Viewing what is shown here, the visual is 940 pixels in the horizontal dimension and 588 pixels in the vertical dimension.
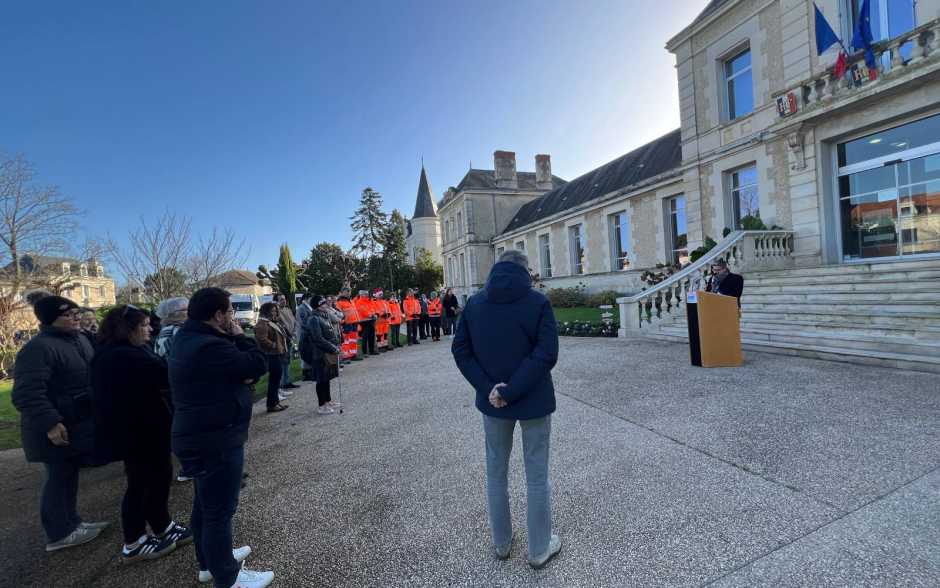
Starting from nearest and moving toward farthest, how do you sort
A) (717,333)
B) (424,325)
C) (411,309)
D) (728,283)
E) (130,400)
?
(130,400), (717,333), (728,283), (411,309), (424,325)

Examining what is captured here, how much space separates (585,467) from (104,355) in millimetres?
3614

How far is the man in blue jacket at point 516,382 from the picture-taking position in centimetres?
237

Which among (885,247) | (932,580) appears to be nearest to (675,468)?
(932,580)

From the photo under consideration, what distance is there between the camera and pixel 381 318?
12.4m

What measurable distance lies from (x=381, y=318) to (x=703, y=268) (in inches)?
347

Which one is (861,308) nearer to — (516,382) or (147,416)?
(516,382)

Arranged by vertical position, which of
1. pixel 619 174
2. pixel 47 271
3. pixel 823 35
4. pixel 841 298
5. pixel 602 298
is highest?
pixel 619 174

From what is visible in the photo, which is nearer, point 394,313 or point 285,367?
point 285,367

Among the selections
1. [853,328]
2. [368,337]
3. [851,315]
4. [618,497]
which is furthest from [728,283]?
[368,337]

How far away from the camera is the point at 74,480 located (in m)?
3.13

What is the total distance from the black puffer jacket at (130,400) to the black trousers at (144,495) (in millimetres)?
64

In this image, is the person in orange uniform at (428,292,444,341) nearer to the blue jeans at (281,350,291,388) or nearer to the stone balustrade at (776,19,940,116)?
the blue jeans at (281,350,291,388)

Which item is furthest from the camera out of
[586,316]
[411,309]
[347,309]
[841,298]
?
[586,316]

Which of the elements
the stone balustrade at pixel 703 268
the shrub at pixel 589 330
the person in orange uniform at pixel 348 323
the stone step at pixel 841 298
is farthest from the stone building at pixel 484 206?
the stone step at pixel 841 298
